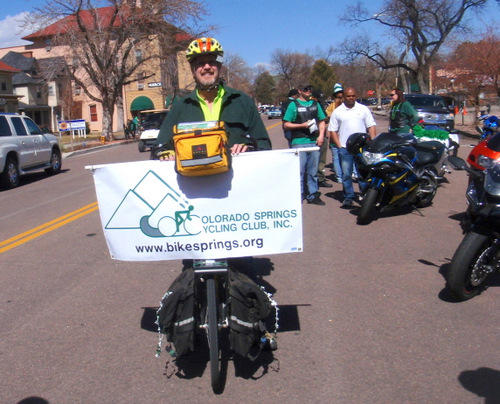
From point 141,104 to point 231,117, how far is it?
55184 millimetres

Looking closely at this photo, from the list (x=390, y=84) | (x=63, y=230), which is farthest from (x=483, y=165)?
(x=390, y=84)

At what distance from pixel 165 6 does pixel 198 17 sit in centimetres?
211

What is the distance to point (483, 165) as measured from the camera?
604cm

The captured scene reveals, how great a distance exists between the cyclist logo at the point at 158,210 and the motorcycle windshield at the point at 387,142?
5120 millimetres

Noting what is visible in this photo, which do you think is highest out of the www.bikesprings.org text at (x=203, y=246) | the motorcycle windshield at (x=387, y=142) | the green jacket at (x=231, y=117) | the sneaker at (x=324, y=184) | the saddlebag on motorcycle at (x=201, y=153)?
the green jacket at (x=231, y=117)

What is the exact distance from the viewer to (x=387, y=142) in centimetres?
812

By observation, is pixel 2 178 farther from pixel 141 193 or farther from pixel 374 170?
pixel 141 193

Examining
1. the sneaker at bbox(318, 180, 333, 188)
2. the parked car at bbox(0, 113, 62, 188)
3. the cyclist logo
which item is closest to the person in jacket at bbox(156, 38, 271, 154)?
the cyclist logo

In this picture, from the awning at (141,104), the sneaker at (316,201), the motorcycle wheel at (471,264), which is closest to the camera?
the motorcycle wheel at (471,264)

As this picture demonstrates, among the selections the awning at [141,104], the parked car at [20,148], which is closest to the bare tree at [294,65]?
the awning at [141,104]

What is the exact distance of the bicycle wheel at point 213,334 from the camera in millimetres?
3348

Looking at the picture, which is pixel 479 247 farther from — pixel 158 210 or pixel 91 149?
pixel 91 149

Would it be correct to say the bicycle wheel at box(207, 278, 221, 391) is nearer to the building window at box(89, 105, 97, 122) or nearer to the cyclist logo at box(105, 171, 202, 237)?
the cyclist logo at box(105, 171, 202, 237)

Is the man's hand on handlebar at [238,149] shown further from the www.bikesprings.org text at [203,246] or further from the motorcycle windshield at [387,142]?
the motorcycle windshield at [387,142]
